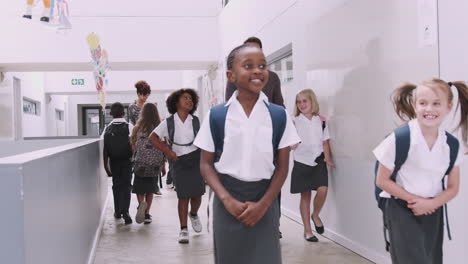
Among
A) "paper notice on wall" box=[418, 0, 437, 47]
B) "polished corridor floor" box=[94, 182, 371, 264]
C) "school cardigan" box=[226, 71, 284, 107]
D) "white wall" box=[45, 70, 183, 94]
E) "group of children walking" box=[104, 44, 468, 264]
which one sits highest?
"white wall" box=[45, 70, 183, 94]

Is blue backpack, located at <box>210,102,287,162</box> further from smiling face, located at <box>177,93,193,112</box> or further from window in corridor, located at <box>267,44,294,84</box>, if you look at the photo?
window in corridor, located at <box>267,44,294,84</box>

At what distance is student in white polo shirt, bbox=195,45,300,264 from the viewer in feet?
6.93

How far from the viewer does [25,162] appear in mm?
1548

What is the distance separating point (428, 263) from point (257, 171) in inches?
32.8

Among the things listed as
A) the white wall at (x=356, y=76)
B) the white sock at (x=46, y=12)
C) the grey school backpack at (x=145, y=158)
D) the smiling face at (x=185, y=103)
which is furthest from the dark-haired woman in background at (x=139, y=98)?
the white sock at (x=46, y=12)

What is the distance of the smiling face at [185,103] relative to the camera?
4855 millimetres

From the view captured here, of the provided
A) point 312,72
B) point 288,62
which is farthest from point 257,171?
point 288,62

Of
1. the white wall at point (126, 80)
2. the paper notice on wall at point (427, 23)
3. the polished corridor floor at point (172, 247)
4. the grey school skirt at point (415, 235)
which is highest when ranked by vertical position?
the white wall at point (126, 80)

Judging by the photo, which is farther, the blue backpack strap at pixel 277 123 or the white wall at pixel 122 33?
the white wall at pixel 122 33

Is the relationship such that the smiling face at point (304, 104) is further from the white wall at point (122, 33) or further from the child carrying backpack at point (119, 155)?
the white wall at point (122, 33)

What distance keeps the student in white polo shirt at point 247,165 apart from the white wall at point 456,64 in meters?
1.27

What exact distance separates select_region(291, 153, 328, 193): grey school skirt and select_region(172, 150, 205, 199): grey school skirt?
871mm

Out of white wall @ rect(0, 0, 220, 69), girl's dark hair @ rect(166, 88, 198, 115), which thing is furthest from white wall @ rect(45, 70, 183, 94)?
girl's dark hair @ rect(166, 88, 198, 115)

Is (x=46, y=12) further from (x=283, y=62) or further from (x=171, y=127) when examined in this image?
(x=171, y=127)
